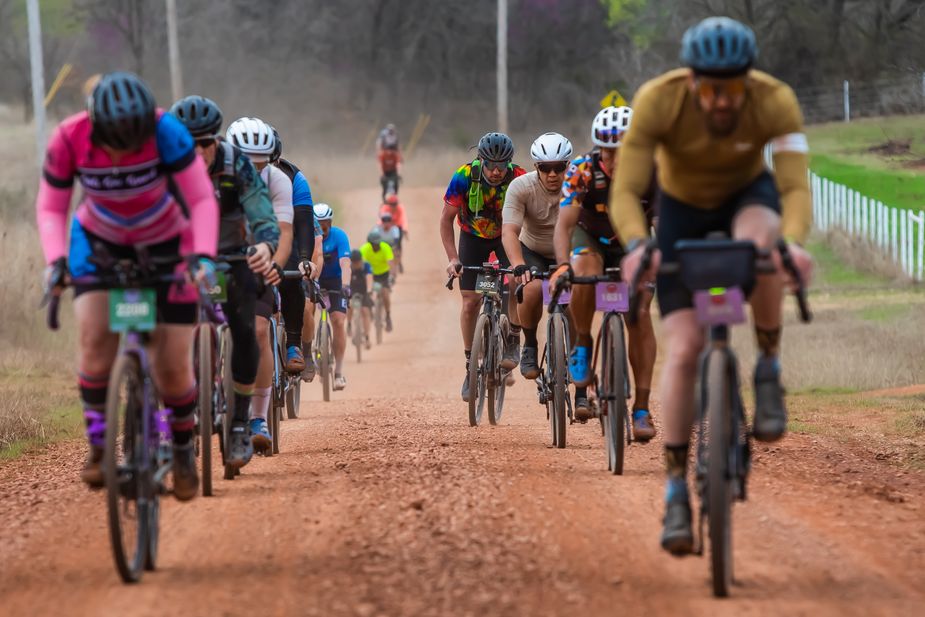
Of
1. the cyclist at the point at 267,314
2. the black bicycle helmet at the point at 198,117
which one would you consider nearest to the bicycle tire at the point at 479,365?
the cyclist at the point at 267,314

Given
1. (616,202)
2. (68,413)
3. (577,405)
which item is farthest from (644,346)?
(68,413)

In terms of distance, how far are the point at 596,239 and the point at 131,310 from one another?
4.26 m

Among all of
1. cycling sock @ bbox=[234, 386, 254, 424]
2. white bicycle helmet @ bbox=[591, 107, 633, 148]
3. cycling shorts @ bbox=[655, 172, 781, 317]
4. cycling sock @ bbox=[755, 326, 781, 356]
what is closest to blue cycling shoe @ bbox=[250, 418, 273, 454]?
cycling sock @ bbox=[234, 386, 254, 424]

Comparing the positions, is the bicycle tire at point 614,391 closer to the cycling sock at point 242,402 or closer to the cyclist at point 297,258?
the cycling sock at point 242,402

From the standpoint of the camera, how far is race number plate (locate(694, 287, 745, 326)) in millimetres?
5836

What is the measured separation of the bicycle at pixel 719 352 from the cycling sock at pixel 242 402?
3.80 meters

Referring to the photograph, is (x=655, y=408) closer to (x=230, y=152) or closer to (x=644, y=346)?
(x=644, y=346)

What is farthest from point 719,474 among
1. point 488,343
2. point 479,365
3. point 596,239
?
point 488,343

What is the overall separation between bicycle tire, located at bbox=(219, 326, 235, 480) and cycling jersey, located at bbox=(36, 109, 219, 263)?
6.91 feet

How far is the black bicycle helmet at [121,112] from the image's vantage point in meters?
6.36

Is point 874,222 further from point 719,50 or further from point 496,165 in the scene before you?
point 719,50

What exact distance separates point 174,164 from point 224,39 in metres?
69.1

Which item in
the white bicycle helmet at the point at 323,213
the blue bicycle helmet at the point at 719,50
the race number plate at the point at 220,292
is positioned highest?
the blue bicycle helmet at the point at 719,50

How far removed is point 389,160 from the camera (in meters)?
38.7
